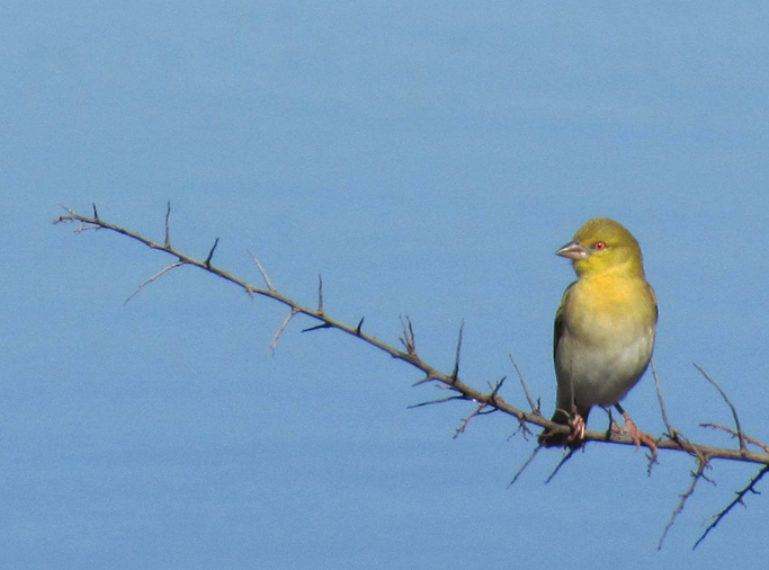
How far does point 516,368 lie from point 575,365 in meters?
3.08

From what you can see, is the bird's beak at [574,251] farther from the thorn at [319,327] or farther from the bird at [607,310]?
the thorn at [319,327]

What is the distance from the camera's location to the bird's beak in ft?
22.6

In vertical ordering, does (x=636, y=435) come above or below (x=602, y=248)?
below

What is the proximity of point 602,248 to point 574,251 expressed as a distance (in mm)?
179

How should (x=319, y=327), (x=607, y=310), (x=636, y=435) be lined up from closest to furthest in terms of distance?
(x=319, y=327) < (x=636, y=435) < (x=607, y=310)

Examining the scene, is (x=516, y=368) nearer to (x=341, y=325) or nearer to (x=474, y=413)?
→ (x=474, y=413)

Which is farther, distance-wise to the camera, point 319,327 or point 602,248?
point 602,248

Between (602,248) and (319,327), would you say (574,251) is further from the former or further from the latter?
(319,327)

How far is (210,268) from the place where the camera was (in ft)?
12.6

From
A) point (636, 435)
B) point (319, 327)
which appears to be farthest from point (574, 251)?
point (319, 327)

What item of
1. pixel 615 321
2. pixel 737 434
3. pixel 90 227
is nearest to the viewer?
pixel 90 227

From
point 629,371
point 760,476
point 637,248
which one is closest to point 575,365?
point 629,371

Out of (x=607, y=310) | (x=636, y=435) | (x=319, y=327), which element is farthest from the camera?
(x=607, y=310)

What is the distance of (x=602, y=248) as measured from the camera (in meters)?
6.86
